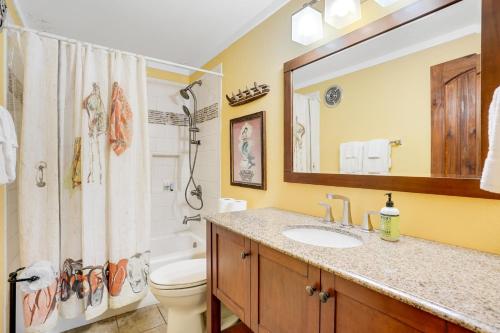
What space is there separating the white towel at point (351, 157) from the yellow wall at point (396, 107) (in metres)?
0.03

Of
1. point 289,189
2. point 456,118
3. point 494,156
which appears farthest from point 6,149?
point 456,118

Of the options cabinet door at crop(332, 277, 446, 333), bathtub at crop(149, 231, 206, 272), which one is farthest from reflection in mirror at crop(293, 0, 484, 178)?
bathtub at crop(149, 231, 206, 272)

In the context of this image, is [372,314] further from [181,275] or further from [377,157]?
[181,275]

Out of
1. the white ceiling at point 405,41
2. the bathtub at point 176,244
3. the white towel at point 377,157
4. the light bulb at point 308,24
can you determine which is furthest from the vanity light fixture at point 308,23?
the bathtub at point 176,244

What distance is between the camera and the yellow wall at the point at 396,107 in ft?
3.25

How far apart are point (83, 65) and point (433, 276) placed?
208cm

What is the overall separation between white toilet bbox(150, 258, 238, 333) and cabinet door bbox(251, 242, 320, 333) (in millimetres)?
586

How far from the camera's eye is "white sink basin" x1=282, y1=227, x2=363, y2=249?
3.78ft

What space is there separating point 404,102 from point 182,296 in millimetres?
1644

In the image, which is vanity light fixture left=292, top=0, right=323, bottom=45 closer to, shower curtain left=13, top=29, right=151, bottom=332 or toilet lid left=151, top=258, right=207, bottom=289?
shower curtain left=13, top=29, right=151, bottom=332

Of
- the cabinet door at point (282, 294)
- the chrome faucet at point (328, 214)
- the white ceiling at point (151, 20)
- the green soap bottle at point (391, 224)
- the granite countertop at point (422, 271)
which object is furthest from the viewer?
the white ceiling at point (151, 20)

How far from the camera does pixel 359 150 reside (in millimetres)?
1244

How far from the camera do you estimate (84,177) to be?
1495 millimetres

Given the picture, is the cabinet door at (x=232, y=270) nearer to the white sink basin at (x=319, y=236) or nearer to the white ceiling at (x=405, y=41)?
the white sink basin at (x=319, y=236)
